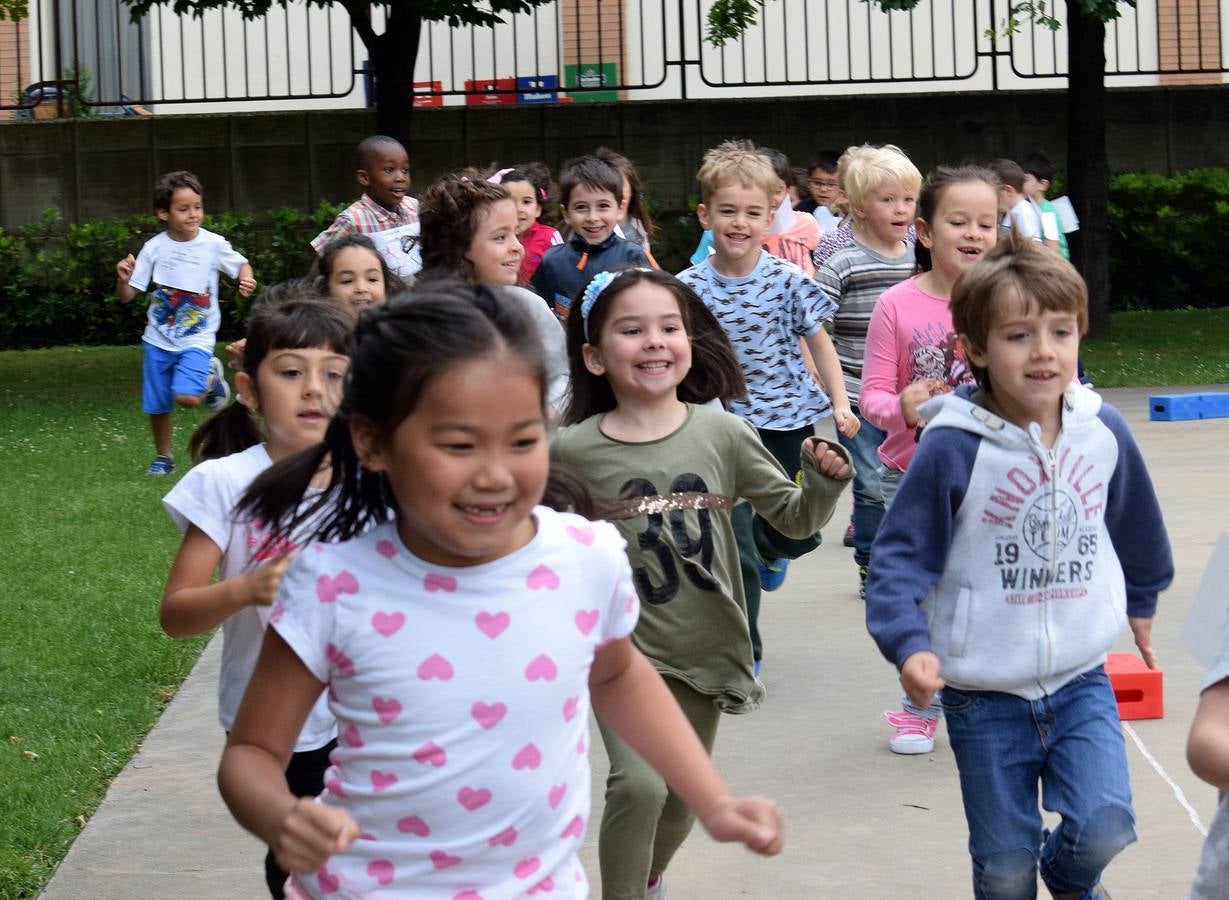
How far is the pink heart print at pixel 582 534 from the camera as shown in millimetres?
2664

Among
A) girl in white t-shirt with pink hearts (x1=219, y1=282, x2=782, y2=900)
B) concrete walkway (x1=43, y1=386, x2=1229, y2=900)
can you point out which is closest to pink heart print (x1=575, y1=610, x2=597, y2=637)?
girl in white t-shirt with pink hearts (x1=219, y1=282, x2=782, y2=900)

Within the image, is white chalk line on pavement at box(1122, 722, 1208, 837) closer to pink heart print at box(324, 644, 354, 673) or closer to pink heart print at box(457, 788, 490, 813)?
pink heart print at box(457, 788, 490, 813)

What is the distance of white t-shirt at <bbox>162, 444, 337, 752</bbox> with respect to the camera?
3463mm

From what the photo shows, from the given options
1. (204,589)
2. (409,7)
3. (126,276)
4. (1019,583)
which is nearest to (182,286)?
(126,276)

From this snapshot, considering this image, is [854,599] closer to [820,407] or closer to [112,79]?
[820,407]

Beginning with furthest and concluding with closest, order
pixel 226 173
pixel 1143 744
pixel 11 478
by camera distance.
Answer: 1. pixel 226 173
2. pixel 11 478
3. pixel 1143 744

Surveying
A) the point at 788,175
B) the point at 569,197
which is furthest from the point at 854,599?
the point at 788,175

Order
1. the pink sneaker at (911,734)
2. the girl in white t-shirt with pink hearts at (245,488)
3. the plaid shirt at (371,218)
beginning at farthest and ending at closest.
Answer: the plaid shirt at (371,218) → the pink sneaker at (911,734) → the girl in white t-shirt with pink hearts at (245,488)

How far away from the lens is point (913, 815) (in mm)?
4910

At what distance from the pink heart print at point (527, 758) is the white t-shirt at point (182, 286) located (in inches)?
359

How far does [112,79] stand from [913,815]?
20.0 metres

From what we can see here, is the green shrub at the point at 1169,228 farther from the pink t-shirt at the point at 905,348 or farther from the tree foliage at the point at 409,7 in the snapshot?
the pink t-shirt at the point at 905,348

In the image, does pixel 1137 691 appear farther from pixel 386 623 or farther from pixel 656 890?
pixel 386 623

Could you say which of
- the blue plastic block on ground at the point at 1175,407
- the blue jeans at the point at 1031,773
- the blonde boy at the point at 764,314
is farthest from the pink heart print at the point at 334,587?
the blue plastic block on ground at the point at 1175,407
